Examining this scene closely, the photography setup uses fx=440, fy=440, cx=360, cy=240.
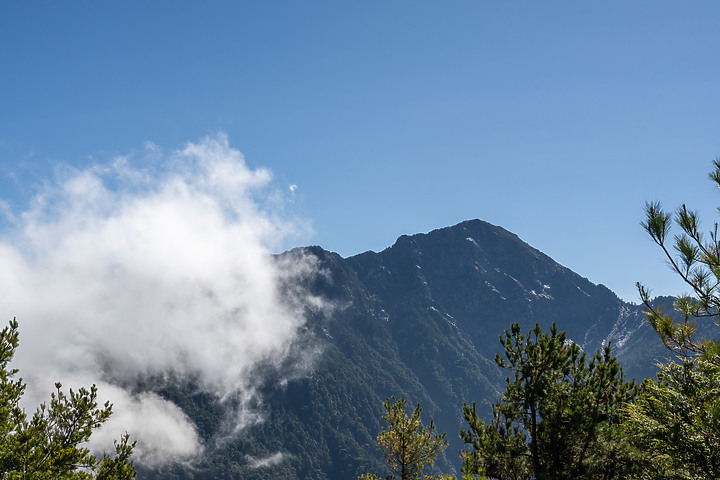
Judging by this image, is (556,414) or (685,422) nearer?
(685,422)

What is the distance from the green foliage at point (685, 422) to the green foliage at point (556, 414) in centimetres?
324

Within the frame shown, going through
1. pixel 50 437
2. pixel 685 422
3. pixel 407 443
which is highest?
pixel 50 437

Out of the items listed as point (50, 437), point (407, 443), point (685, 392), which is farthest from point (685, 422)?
point (50, 437)

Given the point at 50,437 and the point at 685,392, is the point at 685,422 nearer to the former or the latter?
the point at 685,392

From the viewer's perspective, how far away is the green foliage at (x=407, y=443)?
29.7 metres

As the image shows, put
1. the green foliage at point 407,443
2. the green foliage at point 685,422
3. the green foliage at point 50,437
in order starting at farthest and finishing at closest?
the green foliage at point 407,443 < the green foliage at point 50,437 < the green foliage at point 685,422

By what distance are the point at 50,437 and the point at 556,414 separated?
25316 mm

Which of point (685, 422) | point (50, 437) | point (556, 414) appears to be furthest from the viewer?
point (50, 437)

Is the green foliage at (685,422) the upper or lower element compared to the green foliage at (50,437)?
lower

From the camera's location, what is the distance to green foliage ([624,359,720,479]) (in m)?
12.8

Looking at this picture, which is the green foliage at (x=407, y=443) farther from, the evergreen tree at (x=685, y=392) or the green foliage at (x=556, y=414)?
the evergreen tree at (x=685, y=392)

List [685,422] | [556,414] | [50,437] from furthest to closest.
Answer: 1. [50,437]
2. [556,414]
3. [685,422]

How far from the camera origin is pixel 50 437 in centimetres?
2330

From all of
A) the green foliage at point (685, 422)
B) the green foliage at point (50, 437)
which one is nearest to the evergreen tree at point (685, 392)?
the green foliage at point (685, 422)
